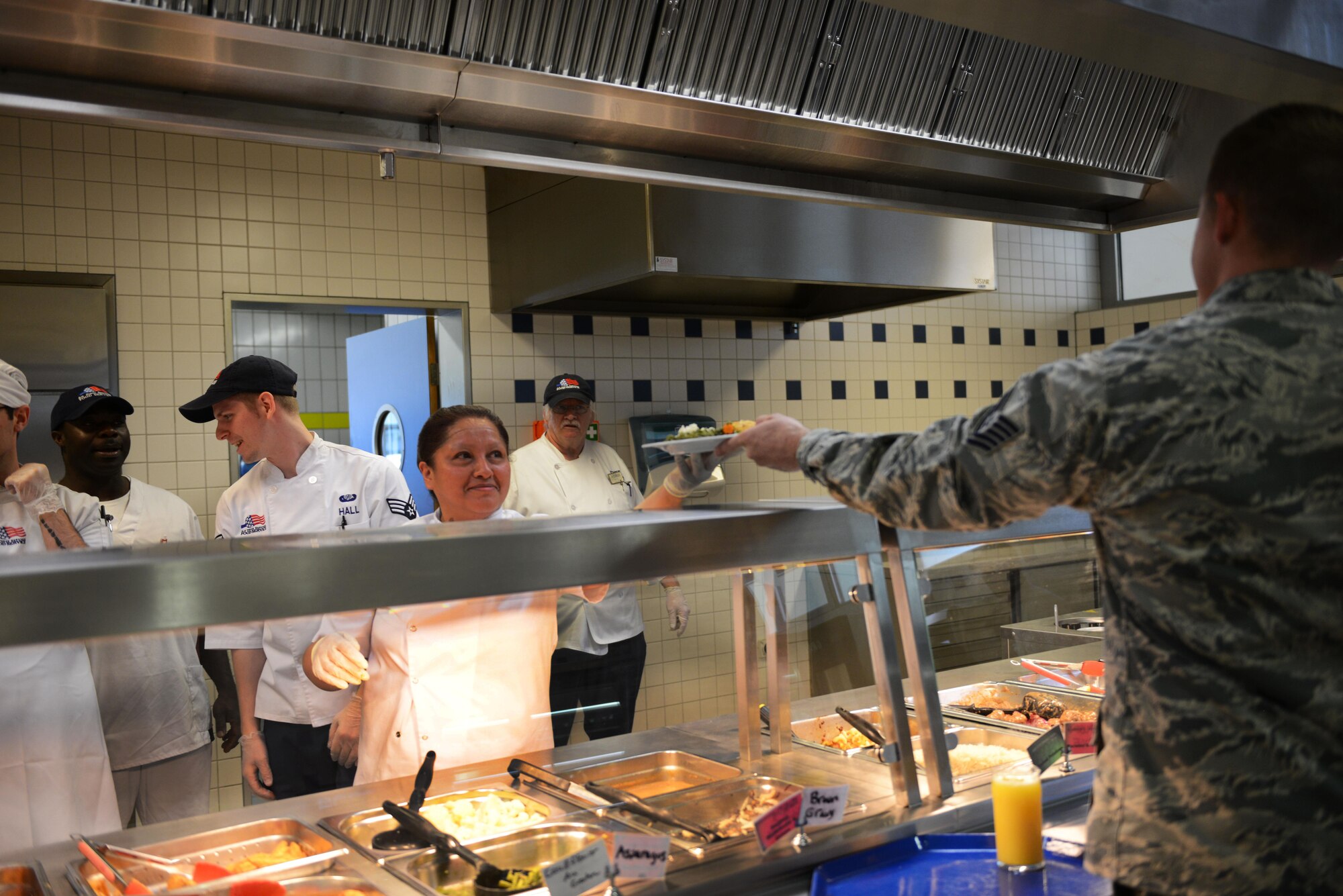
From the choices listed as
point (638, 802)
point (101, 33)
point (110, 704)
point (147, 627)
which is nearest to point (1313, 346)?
point (638, 802)

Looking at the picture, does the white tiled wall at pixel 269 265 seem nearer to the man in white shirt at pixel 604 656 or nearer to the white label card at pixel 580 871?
the man in white shirt at pixel 604 656

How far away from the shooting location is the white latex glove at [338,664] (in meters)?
1.96

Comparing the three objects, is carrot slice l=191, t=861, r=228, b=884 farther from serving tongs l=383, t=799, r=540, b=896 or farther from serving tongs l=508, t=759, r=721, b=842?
serving tongs l=508, t=759, r=721, b=842

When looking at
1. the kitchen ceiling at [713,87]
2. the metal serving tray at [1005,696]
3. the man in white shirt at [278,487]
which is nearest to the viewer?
the kitchen ceiling at [713,87]

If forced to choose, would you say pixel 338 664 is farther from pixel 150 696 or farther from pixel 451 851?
pixel 150 696

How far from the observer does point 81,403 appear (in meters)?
3.49

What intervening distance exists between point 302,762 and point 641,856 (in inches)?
32.0

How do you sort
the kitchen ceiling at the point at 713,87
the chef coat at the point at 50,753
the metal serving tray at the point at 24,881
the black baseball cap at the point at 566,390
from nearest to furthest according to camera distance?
the metal serving tray at the point at 24,881 < the chef coat at the point at 50,753 < the kitchen ceiling at the point at 713,87 < the black baseball cap at the point at 566,390

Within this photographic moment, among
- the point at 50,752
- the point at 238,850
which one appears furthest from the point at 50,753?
the point at 238,850

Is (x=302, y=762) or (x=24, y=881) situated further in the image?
(x=302, y=762)

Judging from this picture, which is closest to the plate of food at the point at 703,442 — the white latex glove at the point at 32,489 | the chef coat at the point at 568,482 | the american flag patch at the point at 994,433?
the american flag patch at the point at 994,433

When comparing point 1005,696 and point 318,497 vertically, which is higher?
point 318,497

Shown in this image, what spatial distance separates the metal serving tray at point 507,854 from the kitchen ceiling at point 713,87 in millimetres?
1311

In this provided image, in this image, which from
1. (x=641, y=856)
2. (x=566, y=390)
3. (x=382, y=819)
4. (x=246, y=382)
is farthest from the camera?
(x=566, y=390)
